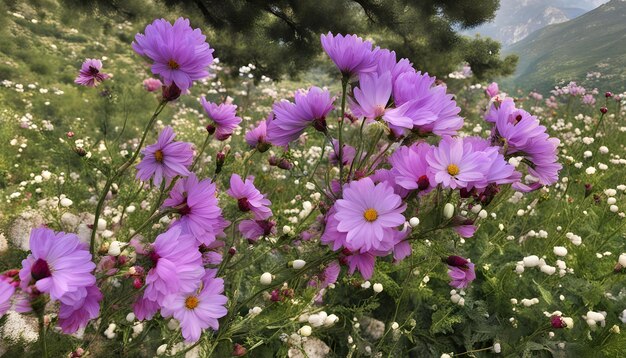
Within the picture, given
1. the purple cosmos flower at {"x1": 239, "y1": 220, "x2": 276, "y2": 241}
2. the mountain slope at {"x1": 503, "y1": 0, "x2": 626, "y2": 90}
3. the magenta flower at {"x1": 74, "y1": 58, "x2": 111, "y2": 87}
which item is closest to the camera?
the purple cosmos flower at {"x1": 239, "y1": 220, "x2": 276, "y2": 241}

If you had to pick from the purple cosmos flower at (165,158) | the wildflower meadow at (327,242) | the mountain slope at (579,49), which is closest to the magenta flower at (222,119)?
the wildflower meadow at (327,242)

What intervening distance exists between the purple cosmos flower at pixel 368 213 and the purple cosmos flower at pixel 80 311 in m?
0.49

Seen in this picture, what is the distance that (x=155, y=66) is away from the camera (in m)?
0.86

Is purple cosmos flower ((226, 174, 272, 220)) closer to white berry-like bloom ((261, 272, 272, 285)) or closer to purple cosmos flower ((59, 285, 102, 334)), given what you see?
white berry-like bloom ((261, 272, 272, 285))

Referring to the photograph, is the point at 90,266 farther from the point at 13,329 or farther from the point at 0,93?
the point at 0,93

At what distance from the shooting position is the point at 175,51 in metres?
0.86

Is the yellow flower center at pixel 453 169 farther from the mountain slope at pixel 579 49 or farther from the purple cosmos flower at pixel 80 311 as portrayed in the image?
the mountain slope at pixel 579 49

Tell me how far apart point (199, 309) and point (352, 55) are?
0.66 m

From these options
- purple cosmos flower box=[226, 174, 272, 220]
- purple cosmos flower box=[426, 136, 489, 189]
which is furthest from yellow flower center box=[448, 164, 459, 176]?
purple cosmos flower box=[226, 174, 272, 220]

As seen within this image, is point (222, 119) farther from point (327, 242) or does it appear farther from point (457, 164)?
point (457, 164)

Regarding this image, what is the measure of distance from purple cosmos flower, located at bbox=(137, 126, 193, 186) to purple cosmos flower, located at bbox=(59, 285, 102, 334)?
29cm

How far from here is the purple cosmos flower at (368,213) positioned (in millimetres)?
703

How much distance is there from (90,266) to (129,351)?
96 centimetres

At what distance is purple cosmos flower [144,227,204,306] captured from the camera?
2.33 feet
